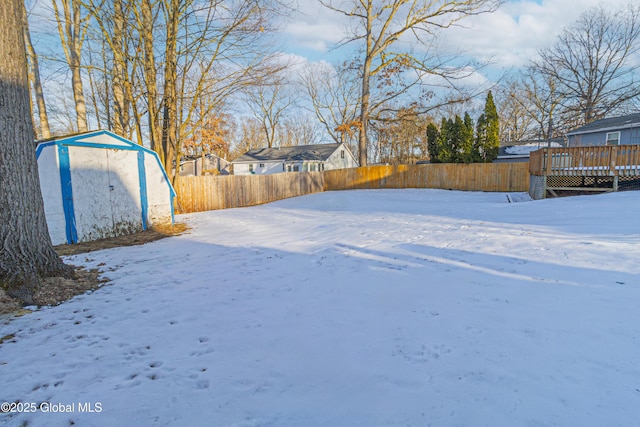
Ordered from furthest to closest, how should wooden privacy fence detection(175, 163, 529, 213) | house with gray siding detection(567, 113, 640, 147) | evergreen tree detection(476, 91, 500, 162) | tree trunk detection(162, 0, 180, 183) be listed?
1. evergreen tree detection(476, 91, 500, 162)
2. house with gray siding detection(567, 113, 640, 147)
3. wooden privacy fence detection(175, 163, 529, 213)
4. tree trunk detection(162, 0, 180, 183)

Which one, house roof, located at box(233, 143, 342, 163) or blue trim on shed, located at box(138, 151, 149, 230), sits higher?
house roof, located at box(233, 143, 342, 163)

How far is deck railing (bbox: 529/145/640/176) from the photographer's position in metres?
11.1

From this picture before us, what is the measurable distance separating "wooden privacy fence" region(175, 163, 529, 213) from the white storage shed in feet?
13.4

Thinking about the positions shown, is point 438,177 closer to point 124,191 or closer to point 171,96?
point 171,96

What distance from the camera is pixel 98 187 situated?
7.56 metres

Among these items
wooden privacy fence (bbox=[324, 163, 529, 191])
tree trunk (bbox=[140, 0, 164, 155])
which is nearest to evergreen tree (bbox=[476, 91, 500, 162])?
wooden privacy fence (bbox=[324, 163, 529, 191])

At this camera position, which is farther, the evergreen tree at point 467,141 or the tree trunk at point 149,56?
the evergreen tree at point 467,141

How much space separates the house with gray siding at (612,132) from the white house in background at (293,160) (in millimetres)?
19374

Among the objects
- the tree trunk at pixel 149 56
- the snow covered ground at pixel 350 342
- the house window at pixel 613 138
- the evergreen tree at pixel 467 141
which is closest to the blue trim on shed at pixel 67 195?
the snow covered ground at pixel 350 342

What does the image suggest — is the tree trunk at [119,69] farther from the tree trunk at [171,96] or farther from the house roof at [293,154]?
the house roof at [293,154]

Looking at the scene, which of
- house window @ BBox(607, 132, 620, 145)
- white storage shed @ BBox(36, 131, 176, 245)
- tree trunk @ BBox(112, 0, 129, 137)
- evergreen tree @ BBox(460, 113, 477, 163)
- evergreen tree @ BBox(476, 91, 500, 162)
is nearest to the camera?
white storage shed @ BBox(36, 131, 176, 245)

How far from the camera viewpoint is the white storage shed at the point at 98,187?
6793 mm

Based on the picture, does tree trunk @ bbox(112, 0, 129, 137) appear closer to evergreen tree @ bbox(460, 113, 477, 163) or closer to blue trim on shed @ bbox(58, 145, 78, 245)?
blue trim on shed @ bbox(58, 145, 78, 245)

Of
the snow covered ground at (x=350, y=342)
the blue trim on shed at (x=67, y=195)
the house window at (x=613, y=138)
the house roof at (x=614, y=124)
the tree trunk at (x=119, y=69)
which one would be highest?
the tree trunk at (x=119, y=69)
